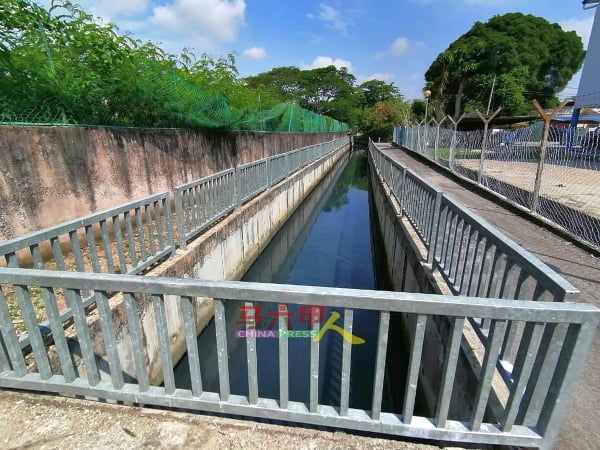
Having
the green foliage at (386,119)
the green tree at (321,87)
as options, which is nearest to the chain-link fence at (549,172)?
the green foliage at (386,119)

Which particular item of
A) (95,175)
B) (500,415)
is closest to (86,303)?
(95,175)

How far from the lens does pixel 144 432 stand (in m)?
1.79

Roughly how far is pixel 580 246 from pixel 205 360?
5.95m

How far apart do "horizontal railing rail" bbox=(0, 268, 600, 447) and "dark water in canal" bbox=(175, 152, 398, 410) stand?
1.41ft

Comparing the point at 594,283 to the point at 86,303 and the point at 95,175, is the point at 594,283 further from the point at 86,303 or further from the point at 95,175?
the point at 95,175

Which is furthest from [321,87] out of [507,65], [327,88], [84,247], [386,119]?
[84,247]

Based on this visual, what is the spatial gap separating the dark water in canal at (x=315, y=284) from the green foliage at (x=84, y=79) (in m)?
3.95

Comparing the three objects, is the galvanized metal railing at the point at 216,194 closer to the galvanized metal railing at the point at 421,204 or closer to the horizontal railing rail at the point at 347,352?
the horizontal railing rail at the point at 347,352

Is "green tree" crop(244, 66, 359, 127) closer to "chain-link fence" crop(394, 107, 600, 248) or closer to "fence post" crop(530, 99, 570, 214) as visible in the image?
"chain-link fence" crop(394, 107, 600, 248)

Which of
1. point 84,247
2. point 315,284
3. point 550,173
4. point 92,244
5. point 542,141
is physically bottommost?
point 315,284

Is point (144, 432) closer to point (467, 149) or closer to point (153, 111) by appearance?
point (153, 111)

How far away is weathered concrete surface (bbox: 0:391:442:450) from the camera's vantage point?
1.72 meters

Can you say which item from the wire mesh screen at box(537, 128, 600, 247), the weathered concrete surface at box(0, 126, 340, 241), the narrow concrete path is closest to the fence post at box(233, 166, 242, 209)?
the weathered concrete surface at box(0, 126, 340, 241)

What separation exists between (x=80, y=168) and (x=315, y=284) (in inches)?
192
